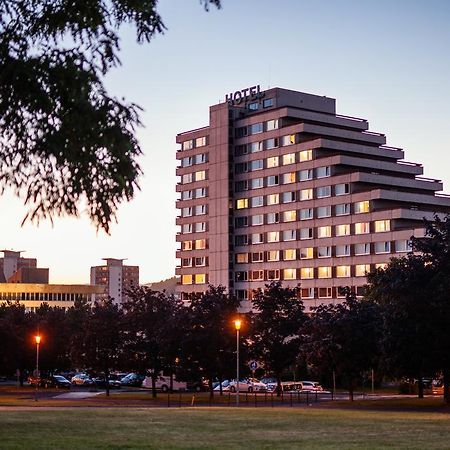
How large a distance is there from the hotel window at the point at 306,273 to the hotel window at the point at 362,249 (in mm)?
11628

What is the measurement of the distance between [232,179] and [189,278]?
2428 cm

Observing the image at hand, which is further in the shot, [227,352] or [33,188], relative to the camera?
[227,352]

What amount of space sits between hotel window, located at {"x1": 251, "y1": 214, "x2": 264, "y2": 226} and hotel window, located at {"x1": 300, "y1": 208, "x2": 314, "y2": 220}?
33.9ft

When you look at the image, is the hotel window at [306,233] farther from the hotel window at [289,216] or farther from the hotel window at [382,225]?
the hotel window at [382,225]

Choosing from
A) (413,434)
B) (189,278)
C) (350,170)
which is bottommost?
(413,434)

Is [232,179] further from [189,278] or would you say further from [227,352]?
[227,352]

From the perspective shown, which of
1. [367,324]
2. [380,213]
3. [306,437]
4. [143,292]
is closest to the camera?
[306,437]

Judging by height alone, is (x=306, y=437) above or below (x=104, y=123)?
below

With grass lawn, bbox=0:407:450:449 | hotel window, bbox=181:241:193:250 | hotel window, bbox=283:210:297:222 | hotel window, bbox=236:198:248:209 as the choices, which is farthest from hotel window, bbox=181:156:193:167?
grass lawn, bbox=0:407:450:449

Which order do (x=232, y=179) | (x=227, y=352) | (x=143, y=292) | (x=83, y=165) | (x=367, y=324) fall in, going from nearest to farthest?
(x=83, y=165)
(x=367, y=324)
(x=227, y=352)
(x=143, y=292)
(x=232, y=179)

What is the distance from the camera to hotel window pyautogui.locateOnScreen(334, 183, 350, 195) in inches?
6181

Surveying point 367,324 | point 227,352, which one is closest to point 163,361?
point 227,352

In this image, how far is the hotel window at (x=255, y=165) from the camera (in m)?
173

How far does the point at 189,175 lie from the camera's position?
187750 millimetres
